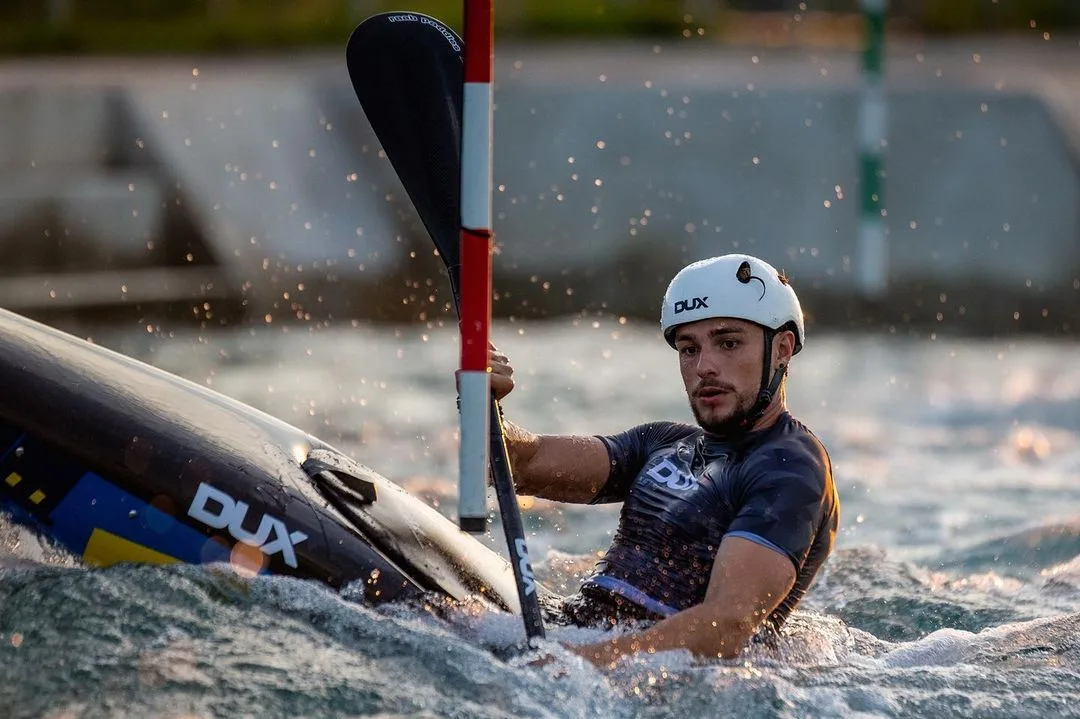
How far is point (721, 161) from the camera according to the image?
14180 millimetres

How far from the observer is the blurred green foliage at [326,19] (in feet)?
53.6

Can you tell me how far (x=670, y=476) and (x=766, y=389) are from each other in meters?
0.35

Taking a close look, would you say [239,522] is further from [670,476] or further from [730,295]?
[730,295]

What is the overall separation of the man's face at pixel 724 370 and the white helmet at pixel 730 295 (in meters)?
0.03

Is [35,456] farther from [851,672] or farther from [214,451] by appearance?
[851,672]

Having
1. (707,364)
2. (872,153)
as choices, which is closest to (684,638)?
(707,364)

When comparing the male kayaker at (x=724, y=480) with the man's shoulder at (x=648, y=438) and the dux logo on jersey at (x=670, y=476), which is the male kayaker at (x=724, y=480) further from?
the man's shoulder at (x=648, y=438)

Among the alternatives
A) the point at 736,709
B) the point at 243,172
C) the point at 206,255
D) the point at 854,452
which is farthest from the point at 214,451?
the point at 243,172

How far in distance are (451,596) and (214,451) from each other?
27.4 inches

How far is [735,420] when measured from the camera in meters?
4.16

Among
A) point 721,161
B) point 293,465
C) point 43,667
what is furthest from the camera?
point 721,161

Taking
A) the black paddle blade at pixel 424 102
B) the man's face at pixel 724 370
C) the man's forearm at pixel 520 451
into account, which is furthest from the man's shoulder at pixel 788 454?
the black paddle blade at pixel 424 102

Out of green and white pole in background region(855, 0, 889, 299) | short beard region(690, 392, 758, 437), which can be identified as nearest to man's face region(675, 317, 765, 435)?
short beard region(690, 392, 758, 437)

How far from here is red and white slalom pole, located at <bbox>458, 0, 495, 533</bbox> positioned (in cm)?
368
